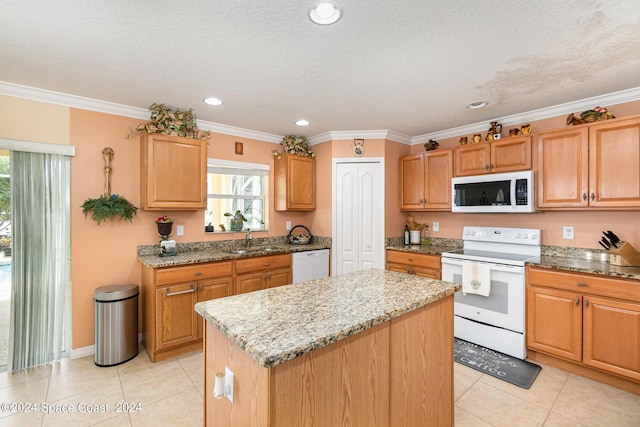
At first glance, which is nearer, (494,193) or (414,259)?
(494,193)

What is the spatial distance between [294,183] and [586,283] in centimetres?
319

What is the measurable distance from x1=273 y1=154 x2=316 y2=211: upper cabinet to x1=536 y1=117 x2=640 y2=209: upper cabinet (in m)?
2.66

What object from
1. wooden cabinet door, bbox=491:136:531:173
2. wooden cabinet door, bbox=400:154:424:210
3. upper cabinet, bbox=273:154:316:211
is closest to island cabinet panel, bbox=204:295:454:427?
wooden cabinet door, bbox=491:136:531:173

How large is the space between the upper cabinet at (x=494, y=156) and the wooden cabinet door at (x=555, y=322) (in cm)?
128

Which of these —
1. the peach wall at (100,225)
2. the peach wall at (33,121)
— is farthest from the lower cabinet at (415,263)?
the peach wall at (33,121)

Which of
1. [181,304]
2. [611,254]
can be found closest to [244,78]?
[181,304]

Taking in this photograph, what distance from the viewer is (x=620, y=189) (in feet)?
8.36

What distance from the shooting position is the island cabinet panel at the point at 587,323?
2.25 meters

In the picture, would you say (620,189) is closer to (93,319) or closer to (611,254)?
(611,254)

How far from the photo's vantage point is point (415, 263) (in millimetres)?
3617

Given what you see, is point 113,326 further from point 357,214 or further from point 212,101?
point 357,214

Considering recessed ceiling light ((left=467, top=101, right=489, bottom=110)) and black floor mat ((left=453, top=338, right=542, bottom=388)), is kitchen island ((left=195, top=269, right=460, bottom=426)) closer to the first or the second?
black floor mat ((left=453, top=338, right=542, bottom=388))

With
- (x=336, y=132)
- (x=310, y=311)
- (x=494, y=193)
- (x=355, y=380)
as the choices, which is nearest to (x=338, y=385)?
(x=355, y=380)

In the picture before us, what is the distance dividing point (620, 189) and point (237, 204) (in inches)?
156
